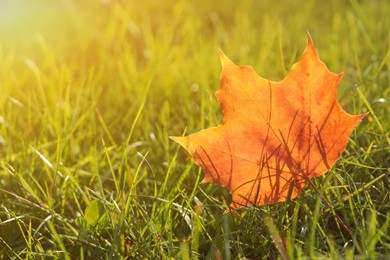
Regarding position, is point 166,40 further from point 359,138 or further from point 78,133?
point 359,138

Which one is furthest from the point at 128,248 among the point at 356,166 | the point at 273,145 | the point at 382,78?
the point at 382,78

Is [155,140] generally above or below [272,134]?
below

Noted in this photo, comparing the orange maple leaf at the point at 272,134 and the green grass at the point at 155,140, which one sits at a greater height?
the orange maple leaf at the point at 272,134

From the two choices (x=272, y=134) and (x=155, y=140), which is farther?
(x=155, y=140)
